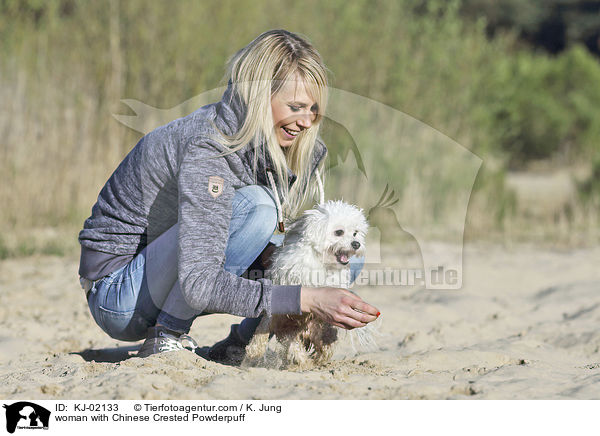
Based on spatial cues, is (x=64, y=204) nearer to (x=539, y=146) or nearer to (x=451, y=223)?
(x=451, y=223)

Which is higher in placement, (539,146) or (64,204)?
(539,146)

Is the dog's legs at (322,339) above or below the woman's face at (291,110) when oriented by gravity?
below

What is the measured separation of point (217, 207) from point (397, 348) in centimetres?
146

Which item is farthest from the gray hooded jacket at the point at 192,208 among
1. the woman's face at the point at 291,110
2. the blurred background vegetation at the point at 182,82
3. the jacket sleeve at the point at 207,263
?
the blurred background vegetation at the point at 182,82

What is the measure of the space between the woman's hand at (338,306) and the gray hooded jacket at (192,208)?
0.16ft

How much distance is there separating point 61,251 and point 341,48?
4508 mm

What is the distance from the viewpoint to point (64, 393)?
2.42 m

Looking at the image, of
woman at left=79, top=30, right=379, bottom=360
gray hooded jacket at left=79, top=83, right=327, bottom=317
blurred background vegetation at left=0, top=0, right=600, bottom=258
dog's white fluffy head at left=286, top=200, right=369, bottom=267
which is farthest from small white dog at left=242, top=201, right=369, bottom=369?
blurred background vegetation at left=0, top=0, right=600, bottom=258

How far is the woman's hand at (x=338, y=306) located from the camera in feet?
7.97

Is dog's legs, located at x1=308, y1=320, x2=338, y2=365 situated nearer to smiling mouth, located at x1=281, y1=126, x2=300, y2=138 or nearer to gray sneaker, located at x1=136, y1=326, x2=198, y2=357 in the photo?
gray sneaker, located at x1=136, y1=326, x2=198, y2=357

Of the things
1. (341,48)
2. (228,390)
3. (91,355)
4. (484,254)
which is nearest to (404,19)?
(341,48)

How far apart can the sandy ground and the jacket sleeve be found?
0.29 metres
